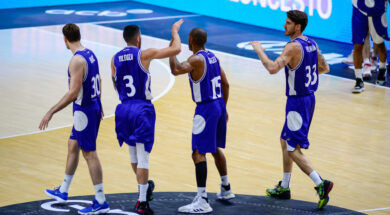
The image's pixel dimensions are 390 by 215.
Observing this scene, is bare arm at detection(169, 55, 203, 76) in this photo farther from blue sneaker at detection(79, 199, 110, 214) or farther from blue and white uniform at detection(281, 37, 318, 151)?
blue sneaker at detection(79, 199, 110, 214)

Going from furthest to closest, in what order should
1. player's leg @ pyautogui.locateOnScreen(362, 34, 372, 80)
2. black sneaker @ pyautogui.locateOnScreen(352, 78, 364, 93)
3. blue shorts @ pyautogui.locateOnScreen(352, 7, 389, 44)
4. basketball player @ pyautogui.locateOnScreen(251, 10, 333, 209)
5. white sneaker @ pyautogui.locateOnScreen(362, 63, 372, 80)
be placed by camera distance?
white sneaker @ pyautogui.locateOnScreen(362, 63, 372, 80) < player's leg @ pyautogui.locateOnScreen(362, 34, 372, 80) < blue shorts @ pyautogui.locateOnScreen(352, 7, 389, 44) < black sneaker @ pyautogui.locateOnScreen(352, 78, 364, 93) < basketball player @ pyautogui.locateOnScreen(251, 10, 333, 209)

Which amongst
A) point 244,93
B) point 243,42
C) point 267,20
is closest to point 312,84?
point 244,93

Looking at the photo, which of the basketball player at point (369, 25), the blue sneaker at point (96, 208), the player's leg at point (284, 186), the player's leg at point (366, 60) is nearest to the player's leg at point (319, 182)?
the player's leg at point (284, 186)

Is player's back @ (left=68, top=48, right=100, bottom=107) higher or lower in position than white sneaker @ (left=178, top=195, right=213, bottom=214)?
higher

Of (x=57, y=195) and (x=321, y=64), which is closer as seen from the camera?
(x=57, y=195)

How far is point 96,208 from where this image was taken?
263 inches

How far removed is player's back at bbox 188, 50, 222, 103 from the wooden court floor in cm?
129

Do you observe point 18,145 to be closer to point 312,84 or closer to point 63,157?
point 63,157

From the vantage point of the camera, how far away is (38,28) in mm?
17078

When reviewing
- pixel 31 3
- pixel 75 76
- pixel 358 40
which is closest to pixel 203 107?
pixel 75 76

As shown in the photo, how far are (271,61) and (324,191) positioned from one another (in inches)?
53.6

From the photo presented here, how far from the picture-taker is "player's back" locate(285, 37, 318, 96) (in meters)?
6.91

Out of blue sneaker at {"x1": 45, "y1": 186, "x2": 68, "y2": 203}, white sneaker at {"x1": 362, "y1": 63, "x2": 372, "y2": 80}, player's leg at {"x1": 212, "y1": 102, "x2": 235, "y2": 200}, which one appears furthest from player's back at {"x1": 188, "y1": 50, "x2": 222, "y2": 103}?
white sneaker at {"x1": 362, "y1": 63, "x2": 372, "y2": 80}

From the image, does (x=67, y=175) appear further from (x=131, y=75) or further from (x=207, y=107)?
(x=207, y=107)
